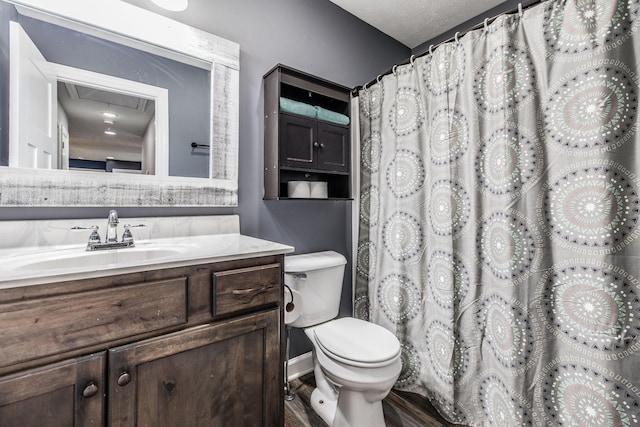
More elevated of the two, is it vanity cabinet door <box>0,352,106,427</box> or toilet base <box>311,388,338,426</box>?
vanity cabinet door <box>0,352,106,427</box>

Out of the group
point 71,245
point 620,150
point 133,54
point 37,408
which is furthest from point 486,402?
point 133,54

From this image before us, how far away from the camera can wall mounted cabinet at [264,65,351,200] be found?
1.53m

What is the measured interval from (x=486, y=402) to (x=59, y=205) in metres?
2.00

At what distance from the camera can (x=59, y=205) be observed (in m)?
1.11

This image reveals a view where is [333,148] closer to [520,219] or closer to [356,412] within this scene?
[520,219]

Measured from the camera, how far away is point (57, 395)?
727 mm

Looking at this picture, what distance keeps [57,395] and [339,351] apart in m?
0.90

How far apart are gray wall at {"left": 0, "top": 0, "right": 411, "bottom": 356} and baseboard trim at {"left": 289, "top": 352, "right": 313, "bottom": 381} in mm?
41

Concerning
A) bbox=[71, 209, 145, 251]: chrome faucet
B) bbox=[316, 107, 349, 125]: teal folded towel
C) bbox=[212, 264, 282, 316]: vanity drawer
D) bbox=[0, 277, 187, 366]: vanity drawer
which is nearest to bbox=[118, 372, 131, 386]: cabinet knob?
bbox=[0, 277, 187, 366]: vanity drawer

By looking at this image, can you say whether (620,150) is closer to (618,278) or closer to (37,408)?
(618,278)

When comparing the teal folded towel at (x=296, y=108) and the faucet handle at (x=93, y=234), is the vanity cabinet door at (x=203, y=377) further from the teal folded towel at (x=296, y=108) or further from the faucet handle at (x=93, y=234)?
the teal folded towel at (x=296, y=108)

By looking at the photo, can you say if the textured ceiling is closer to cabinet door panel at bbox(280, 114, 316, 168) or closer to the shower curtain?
the shower curtain

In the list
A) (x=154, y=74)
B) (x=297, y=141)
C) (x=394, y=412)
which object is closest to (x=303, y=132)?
(x=297, y=141)

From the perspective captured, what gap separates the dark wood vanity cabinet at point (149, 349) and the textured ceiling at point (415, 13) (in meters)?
Answer: 1.83
